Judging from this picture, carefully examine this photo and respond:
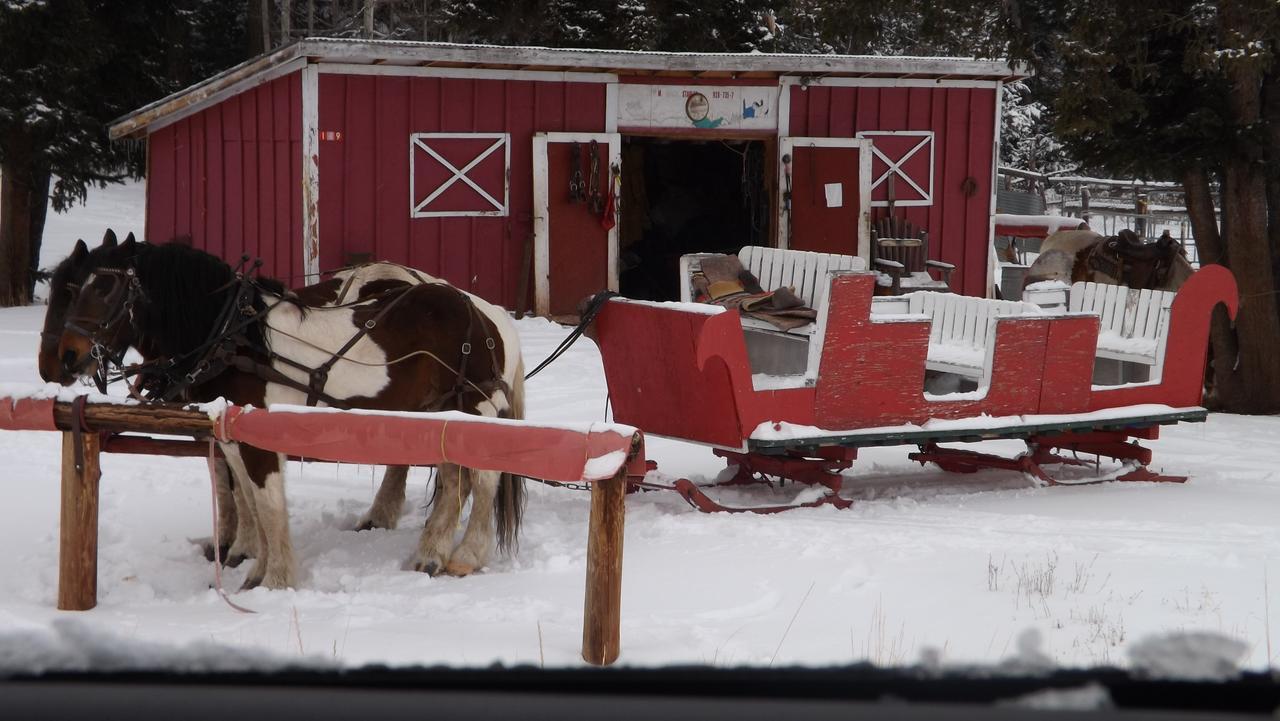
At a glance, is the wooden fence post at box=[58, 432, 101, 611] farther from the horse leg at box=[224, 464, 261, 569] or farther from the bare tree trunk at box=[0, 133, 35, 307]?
the bare tree trunk at box=[0, 133, 35, 307]

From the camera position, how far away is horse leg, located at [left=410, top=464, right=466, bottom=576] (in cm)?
621

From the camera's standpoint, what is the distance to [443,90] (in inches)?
561

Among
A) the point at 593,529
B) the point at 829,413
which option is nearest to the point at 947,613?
the point at 593,529

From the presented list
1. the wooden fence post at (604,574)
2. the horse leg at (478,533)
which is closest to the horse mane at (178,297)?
the horse leg at (478,533)

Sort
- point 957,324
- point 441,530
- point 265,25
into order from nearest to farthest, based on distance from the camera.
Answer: point 441,530
point 957,324
point 265,25

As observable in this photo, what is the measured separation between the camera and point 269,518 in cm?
571

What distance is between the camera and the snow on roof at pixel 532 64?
13.4m

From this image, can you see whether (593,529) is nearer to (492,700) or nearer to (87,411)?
(87,411)

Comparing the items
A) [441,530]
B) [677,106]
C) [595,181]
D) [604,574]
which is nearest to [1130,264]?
[677,106]

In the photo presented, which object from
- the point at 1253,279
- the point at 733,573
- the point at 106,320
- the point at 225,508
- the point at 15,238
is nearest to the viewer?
the point at 106,320

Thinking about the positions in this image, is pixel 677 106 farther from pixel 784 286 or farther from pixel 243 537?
pixel 243 537

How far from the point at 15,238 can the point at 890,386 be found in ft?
50.3

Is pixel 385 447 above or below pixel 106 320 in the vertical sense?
below

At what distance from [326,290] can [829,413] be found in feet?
9.65
